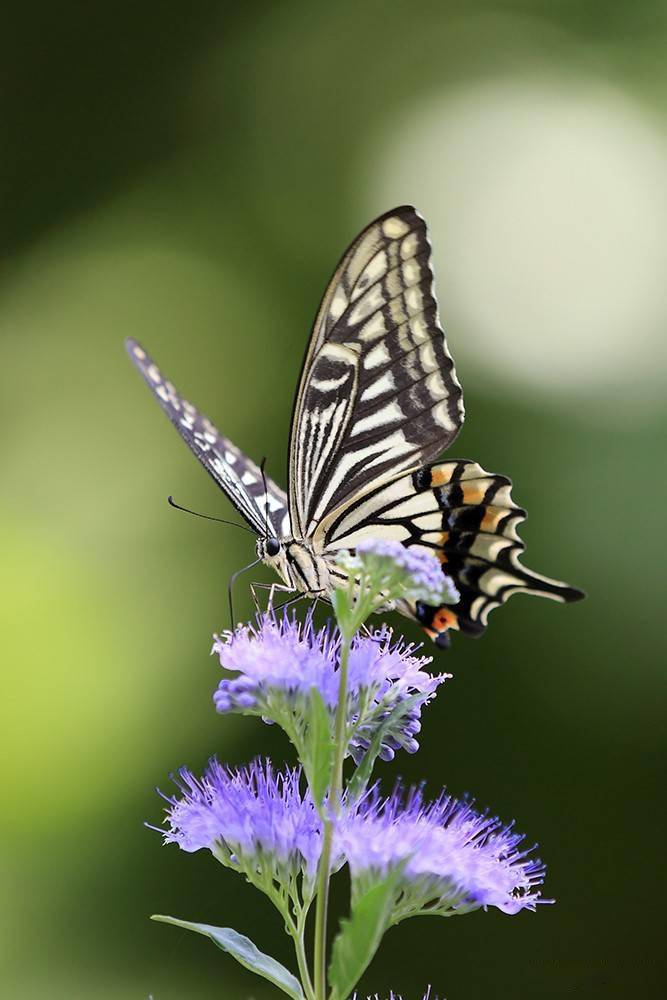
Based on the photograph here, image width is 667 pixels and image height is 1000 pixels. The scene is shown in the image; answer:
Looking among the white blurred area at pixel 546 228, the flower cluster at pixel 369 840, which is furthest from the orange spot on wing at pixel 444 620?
the white blurred area at pixel 546 228

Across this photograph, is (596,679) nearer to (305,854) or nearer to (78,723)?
(78,723)

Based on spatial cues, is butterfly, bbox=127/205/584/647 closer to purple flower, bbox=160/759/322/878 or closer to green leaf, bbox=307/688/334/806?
purple flower, bbox=160/759/322/878

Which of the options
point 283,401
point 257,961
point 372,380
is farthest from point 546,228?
point 257,961

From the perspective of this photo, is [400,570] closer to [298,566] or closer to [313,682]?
[313,682]

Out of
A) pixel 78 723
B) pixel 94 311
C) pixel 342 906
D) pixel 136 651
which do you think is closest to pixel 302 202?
pixel 94 311

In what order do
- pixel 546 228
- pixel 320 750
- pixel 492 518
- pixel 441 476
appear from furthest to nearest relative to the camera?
1. pixel 546 228
2. pixel 441 476
3. pixel 492 518
4. pixel 320 750

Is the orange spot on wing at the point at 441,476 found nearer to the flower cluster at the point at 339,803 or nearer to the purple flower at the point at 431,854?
the flower cluster at the point at 339,803

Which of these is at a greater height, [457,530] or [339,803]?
[457,530]
